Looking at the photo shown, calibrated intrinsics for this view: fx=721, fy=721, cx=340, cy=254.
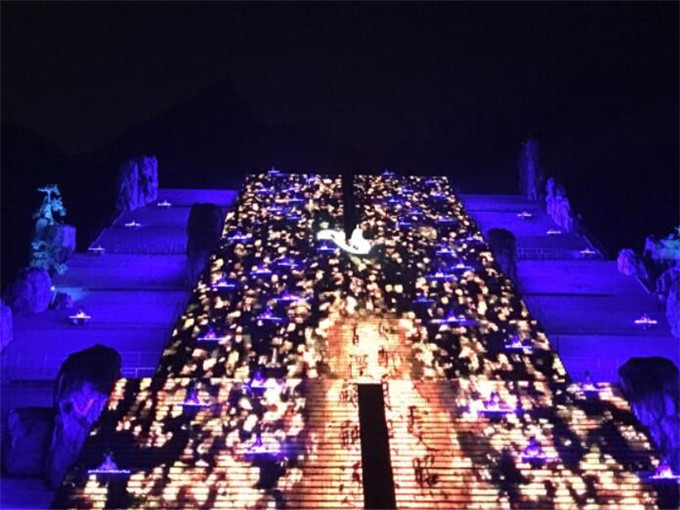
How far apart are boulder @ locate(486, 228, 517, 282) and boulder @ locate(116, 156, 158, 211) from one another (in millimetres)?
13050

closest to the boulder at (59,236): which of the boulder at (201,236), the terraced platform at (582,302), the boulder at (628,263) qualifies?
the boulder at (201,236)

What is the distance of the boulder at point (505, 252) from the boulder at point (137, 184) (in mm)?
13050

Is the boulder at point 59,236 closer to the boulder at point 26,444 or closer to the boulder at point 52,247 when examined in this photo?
the boulder at point 52,247

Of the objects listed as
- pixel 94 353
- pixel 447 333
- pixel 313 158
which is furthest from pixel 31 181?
pixel 447 333

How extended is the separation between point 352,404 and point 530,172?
17.9m

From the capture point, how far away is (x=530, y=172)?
92.8ft

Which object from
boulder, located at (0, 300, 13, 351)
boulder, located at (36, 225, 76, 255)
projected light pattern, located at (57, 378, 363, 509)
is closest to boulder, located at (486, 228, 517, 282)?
projected light pattern, located at (57, 378, 363, 509)

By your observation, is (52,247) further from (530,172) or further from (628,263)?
(530,172)

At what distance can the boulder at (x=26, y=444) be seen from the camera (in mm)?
12742

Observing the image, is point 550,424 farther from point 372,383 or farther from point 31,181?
point 31,181

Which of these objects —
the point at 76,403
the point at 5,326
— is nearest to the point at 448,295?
the point at 76,403

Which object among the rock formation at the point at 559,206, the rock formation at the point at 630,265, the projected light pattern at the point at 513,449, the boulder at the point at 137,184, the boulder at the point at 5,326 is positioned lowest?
the projected light pattern at the point at 513,449

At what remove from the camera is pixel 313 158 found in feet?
143

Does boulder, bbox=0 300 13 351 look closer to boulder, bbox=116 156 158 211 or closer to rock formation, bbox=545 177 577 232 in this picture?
boulder, bbox=116 156 158 211
